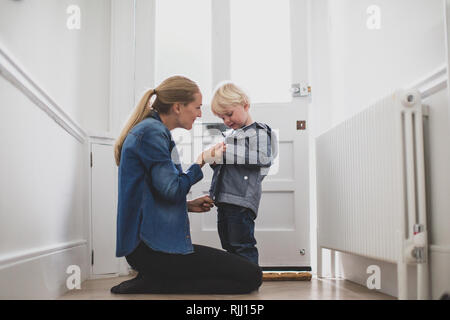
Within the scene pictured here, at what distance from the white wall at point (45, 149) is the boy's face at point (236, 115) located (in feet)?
2.34

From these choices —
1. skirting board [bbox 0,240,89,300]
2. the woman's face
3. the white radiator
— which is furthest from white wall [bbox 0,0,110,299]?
the white radiator

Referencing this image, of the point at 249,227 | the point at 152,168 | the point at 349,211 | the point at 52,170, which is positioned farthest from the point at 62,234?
the point at 349,211

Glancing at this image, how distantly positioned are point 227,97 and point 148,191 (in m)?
0.62

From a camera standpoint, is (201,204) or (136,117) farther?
(201,204)

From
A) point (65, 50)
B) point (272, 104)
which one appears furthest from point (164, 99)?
point (272, 104)

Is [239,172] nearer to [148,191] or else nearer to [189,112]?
[189,112]

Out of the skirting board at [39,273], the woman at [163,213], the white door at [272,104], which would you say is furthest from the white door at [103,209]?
the woman at [163,213]

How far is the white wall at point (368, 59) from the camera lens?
1.54 meters

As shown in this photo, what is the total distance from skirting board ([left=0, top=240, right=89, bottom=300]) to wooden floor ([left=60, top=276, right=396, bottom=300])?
0.30 ft

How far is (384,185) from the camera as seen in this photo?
5.26 feet

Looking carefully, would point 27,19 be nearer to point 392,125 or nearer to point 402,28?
point 392,125

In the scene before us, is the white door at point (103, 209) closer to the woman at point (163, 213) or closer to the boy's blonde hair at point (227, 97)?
the woman at point (163, 213)

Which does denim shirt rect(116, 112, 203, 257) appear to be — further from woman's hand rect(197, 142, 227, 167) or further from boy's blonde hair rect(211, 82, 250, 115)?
boy's blonde hair rect(211, 82, 250, 115)

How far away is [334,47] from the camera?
2590mm
